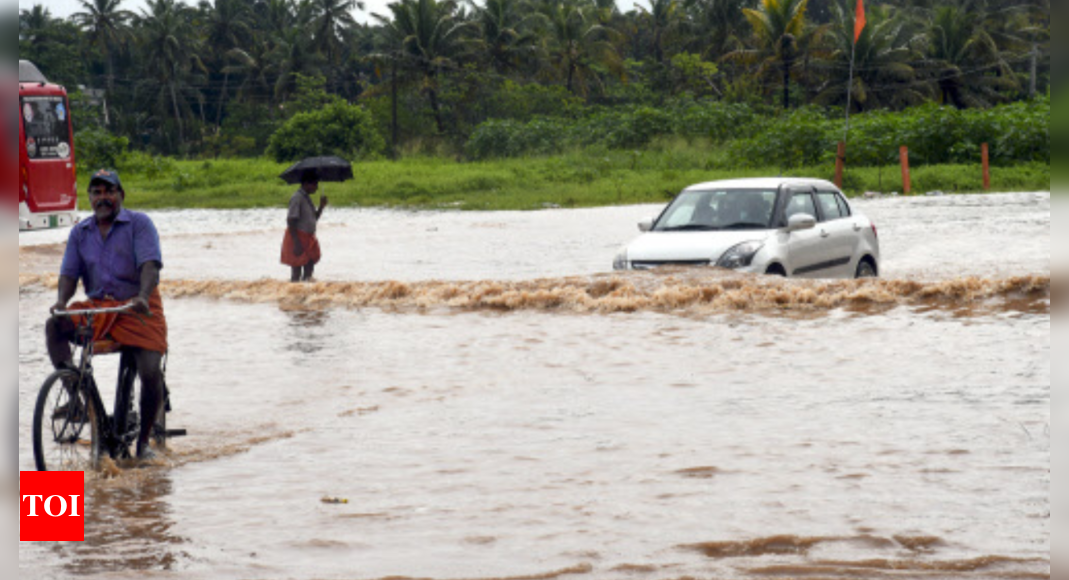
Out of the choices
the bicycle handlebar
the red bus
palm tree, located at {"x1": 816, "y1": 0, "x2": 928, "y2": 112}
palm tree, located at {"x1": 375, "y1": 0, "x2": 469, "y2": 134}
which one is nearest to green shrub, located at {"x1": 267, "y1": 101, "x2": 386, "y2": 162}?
palm tree, located at {"x1": 375, "y1": 0, "x2": 469, "y2": 134}

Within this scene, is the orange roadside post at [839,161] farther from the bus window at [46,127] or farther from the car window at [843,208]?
the bus window at [46,127]

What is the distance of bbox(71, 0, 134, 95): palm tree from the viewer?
230 ft

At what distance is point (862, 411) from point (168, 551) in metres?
4.56

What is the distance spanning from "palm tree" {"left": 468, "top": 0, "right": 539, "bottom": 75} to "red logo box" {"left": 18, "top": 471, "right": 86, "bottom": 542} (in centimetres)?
5601

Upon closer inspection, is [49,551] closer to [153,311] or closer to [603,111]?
[153,311]

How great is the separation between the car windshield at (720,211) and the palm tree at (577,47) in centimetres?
4811

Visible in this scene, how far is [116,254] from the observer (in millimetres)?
7195

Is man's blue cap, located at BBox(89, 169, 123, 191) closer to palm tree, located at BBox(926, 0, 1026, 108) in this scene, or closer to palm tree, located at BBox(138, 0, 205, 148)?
palm tree, located at BBox(926, 0, 1026, 108)

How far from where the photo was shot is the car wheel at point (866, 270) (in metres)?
14.9

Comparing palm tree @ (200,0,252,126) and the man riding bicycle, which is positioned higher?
palm tree @ (200,0,252,126)

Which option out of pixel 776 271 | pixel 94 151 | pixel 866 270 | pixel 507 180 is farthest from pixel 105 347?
pixel 94 151

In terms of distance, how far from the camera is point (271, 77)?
7131 centimetres

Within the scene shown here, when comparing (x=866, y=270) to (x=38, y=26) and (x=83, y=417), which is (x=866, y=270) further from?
(x=38, y=26)

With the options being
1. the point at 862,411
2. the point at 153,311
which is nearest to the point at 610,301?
the point at 862,411
